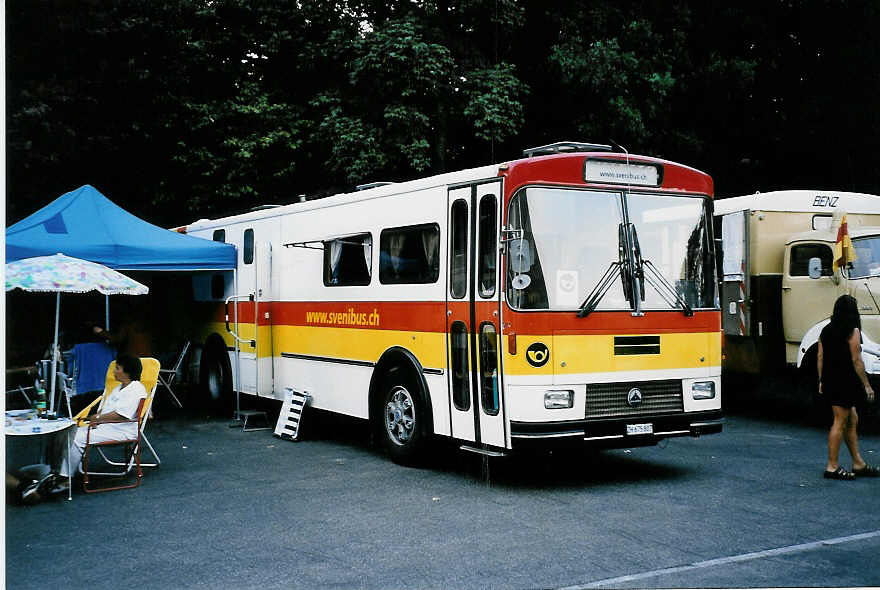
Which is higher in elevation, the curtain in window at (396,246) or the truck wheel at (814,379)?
the curtain in window at (396,246)

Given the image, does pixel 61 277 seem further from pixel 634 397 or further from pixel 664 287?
pixel 664 287

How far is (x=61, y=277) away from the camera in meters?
9.75

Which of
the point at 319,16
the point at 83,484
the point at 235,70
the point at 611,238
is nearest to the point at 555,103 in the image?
the point at 319,16

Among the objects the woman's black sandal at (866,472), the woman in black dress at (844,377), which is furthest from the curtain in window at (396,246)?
the woman's black sandal at (866,472)

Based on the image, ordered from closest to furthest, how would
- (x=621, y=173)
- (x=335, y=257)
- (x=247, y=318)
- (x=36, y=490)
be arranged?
1. (x=36, y=490)
2. (x=621, y=173)
3. (x=335, y=257)
4. (x=247, y=318)

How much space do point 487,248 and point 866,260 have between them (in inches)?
217

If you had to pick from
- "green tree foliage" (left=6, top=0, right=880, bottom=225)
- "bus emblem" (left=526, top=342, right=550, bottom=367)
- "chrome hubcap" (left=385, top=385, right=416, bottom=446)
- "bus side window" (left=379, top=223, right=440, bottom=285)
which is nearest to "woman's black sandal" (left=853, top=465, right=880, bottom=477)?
"bus emblem" (left=526, top=342, right=550, bottom=367)

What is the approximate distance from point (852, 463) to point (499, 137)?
1000 cm

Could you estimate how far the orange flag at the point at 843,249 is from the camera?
37.7ft

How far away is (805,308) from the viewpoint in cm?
1211

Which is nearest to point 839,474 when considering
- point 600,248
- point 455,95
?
point 600,248

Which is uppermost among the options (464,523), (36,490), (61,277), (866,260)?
(866,260)

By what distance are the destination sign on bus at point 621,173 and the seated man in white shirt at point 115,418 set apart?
15.1 ft

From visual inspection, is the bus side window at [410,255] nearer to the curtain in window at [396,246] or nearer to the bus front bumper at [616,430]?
the curtain in window at [396,246]
